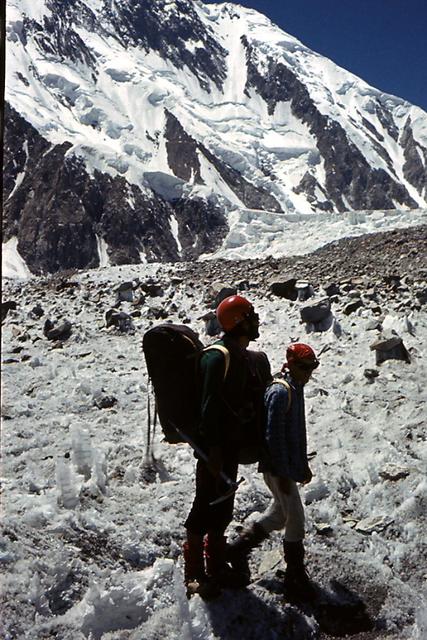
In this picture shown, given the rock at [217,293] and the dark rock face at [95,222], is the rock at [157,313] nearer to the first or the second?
the rock at [217,293]

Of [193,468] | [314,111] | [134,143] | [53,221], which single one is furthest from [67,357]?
[314,111]

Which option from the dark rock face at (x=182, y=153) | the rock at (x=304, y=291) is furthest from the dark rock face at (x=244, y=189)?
the rock at (x=304, y=291)

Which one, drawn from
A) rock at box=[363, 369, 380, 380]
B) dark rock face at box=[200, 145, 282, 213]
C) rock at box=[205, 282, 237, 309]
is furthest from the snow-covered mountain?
rock at box=[363, 369, 380, 380]

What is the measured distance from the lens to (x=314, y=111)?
19362 cm

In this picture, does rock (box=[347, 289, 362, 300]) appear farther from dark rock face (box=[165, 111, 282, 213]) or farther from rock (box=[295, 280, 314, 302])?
dark rock face (box=[165, 111, 282, 213])

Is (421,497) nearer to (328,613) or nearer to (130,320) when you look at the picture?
(328,613)

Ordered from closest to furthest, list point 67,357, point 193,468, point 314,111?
1. point 193,468
2. point 67,357
3. point 314,111

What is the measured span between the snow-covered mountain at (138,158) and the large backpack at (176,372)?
70.0m

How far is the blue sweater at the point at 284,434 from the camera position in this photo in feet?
11.0

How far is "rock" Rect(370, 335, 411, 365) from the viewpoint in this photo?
6691mm

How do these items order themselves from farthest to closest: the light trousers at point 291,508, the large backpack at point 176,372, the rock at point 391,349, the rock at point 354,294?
1. the rock at point 354,294
2. the rock at point 391,349
3. the light trousers at point 291,508
4. the large backpack at point 176,372

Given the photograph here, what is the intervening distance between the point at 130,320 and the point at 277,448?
6710 millimetres

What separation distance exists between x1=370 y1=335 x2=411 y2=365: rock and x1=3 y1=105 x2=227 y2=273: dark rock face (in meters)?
99.6

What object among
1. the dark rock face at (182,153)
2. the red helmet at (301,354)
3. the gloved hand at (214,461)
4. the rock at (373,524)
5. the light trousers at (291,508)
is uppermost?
the dark rock face at (182,153)
